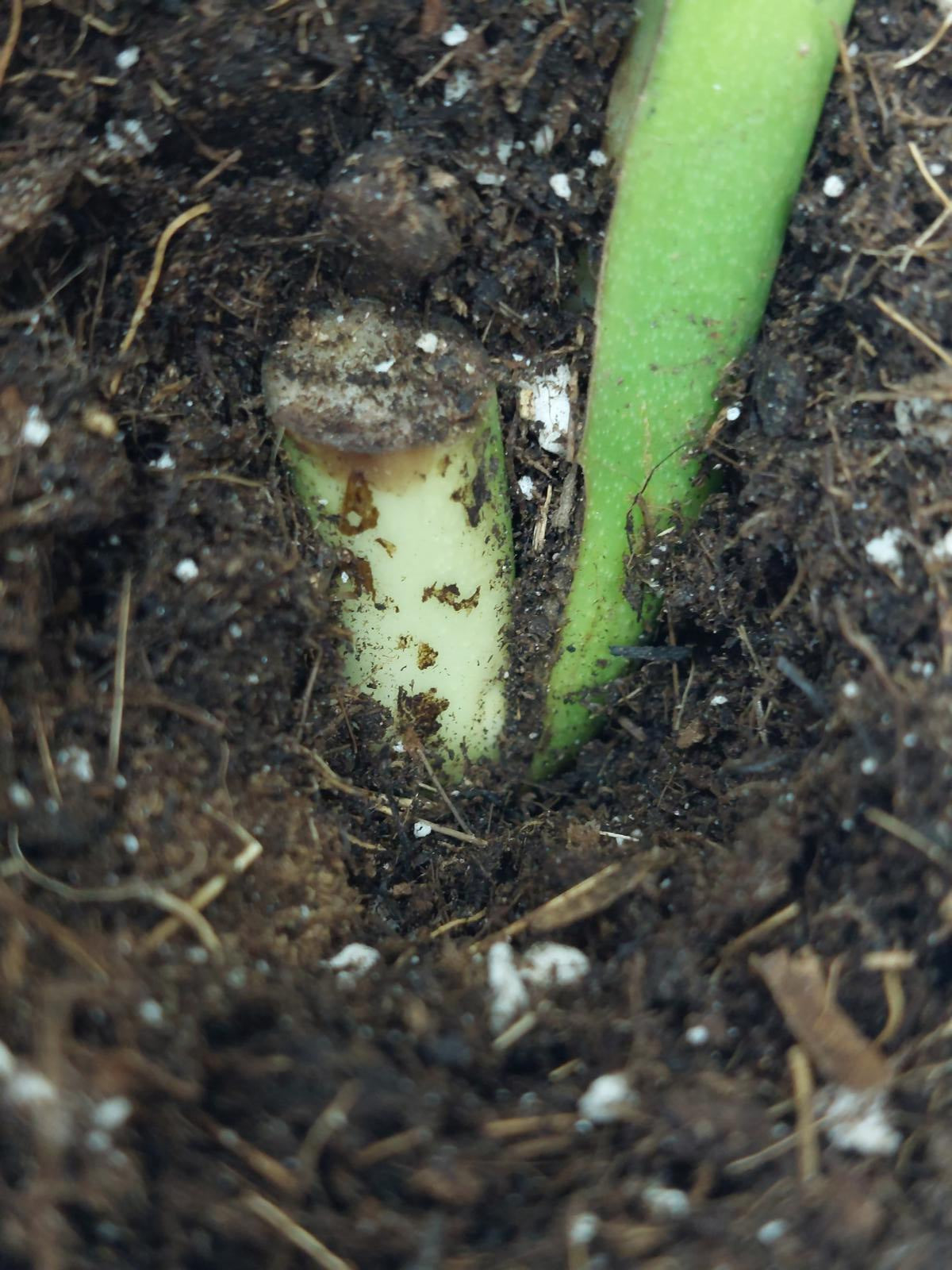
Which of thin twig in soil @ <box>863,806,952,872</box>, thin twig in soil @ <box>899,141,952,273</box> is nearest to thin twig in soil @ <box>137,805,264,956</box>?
thin twig in soil @ <box>863,806,952,872</box>

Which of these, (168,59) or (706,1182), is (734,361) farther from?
(706,1182)

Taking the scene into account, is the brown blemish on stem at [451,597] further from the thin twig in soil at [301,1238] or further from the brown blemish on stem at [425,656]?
the thin twig in soil at [301,1238]

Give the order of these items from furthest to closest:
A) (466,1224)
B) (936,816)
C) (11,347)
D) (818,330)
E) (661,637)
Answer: (661,637), (818,330), (11,347), (936,816), (466,1224)

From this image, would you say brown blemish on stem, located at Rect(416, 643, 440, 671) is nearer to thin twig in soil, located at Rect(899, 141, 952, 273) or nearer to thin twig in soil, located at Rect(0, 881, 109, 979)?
thin twig in soil, located at Rect(0, 881, 109, 979)

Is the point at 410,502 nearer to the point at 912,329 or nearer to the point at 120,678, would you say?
the point at 120,678

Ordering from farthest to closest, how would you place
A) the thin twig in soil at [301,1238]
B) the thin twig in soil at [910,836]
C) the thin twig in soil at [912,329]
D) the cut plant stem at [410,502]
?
1. the cut plant stem at [410,502]
2. the thin twig in soil at [912,329]
3. the thin twig in soil at [910,836]
4. the thin twig in soil at [301,1238]

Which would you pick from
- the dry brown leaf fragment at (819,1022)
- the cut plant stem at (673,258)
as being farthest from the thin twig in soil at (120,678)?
the dry brown leaf fragment at (819,1022)

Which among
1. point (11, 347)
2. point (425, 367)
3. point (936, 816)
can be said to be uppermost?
point (11, 347)

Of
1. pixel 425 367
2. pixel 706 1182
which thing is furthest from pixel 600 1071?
pixel 425 367
